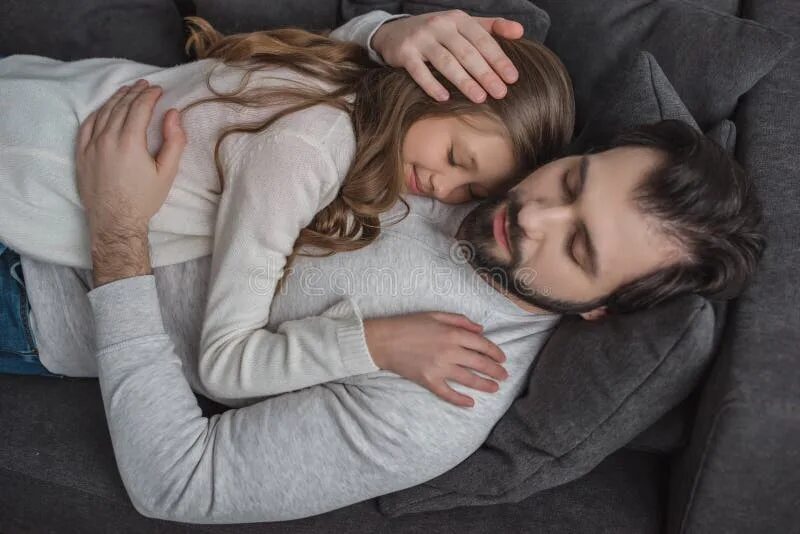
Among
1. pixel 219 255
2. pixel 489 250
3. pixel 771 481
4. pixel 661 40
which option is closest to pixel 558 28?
pixel 661 40

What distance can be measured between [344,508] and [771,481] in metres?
0.79

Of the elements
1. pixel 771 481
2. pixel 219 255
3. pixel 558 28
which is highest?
pixel 558 28

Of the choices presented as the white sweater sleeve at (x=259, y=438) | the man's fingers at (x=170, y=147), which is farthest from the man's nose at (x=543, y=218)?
the man's fingers at (x=170, y=147)

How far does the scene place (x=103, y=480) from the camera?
139cm

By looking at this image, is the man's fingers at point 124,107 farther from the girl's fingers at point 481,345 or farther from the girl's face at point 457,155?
the girl's fingers at point 481,345

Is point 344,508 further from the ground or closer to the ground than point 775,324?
closer to the ground

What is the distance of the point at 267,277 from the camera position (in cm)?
125

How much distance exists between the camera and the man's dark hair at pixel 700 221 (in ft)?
3.84

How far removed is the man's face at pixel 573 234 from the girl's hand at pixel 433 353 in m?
0.15

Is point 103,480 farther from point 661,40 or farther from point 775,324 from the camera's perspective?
point 661,40

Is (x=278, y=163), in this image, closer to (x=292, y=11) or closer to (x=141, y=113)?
(x=141, y=113)

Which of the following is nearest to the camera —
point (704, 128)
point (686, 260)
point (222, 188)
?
point (686, 260)

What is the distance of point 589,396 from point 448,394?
0.26m

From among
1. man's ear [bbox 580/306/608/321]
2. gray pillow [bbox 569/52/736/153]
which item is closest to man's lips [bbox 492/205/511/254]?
man's ear [bbox 580/306/608/321]
